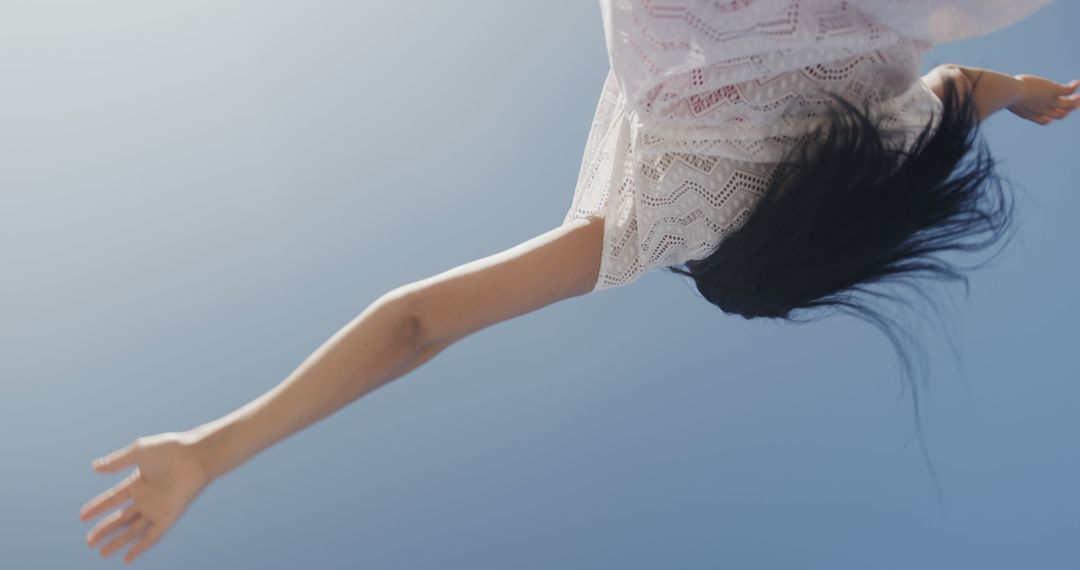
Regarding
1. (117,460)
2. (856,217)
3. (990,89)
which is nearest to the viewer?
(117,460)

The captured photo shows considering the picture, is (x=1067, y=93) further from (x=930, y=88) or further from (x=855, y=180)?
(x=855, y=180)

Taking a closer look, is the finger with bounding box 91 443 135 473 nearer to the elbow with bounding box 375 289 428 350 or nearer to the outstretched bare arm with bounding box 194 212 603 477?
the outstretched bare arm with bounding box 194 212 603 477

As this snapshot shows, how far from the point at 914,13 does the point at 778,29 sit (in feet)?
0.34

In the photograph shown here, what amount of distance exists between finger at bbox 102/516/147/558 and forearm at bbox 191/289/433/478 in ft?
0.19

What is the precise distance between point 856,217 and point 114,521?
62 centimetres

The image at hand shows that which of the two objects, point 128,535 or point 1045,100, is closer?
point 128,535

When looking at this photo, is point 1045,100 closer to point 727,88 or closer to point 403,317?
point 727,88

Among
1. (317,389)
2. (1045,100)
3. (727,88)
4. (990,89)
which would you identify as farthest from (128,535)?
(1045,100)

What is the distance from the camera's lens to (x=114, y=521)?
0.73 m

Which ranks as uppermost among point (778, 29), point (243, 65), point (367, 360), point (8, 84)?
point (8, 84)

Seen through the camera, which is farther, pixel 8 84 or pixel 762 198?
pixel 8 84

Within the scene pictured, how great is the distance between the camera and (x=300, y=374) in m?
0.75

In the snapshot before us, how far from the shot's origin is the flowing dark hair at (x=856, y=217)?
2.65 ft

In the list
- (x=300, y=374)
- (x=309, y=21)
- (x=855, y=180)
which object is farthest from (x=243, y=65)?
(x=855, y=180)
